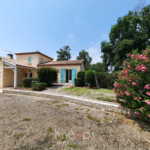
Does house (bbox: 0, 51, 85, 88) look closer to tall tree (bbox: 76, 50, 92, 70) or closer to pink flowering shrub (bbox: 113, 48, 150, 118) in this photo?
pink flowering shrub (bbox: 113, 48, 150, 118)

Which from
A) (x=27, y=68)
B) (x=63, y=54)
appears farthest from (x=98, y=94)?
(x=63, y=54)

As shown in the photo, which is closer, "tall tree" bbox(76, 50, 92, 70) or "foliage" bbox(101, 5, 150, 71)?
"foliage" bbox(101, 5, 150, 71)

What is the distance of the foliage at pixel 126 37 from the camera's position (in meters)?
14.9

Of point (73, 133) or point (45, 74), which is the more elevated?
point (45, 74)

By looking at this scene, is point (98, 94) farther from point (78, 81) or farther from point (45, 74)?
point (45, 74)

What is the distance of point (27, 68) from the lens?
12.0m

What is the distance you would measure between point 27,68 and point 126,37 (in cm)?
1922

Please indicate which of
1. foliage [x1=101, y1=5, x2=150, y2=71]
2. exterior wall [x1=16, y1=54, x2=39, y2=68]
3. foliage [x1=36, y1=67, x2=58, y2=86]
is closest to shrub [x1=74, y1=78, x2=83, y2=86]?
foliage [x1=36, y1=67, x2=58, y2=86]

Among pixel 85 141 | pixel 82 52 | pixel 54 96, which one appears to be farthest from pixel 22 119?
pixel 82 52

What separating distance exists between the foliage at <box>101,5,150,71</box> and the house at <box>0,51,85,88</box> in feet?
24.5

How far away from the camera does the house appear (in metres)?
9.95

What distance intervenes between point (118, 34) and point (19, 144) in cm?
2218

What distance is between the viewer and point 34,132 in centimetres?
227

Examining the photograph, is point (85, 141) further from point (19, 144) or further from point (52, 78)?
point (52, 78)
